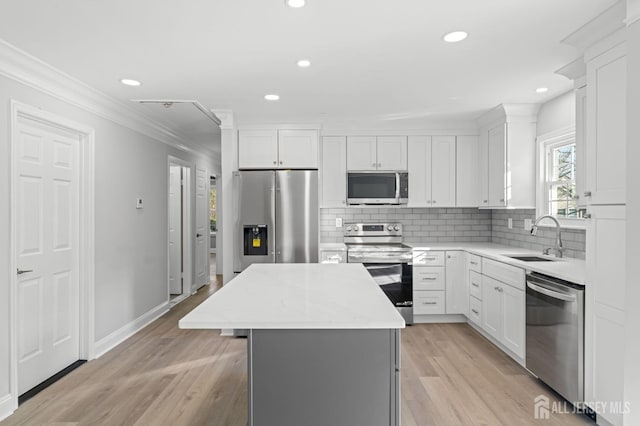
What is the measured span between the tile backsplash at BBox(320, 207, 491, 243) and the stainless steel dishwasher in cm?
205

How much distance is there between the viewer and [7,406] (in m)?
2.42

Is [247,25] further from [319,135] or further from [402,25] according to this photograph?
[319,135]

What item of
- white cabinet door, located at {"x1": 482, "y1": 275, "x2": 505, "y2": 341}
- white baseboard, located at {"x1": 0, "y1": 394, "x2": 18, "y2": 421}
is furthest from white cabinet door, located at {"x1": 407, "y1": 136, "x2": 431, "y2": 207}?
white baseboard, located at {"x1": 0, "y1": 394, "x2": 18, "y2": 421}

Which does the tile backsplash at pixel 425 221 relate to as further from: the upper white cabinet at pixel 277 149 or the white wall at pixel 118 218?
the white wall at pixel 118 218

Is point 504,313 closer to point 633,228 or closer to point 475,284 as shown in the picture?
point 475,284

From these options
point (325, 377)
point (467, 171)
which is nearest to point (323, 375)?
point (325, 377)

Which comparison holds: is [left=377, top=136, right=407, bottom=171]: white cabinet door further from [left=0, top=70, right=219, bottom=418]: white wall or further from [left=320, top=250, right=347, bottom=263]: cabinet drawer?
[left=0, top=70, right=219, bottom=418]: white wall

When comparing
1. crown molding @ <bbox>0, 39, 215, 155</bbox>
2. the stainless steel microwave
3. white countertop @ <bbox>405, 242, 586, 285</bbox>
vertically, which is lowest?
white countertop @ <bbox>405, 242, 586, 285</bbox>

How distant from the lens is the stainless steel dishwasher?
7.75 ft

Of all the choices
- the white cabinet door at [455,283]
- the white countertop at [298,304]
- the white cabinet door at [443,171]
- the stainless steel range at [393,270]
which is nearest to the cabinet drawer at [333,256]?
the stainless steel range at [393,270]

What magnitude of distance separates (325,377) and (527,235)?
336 cm

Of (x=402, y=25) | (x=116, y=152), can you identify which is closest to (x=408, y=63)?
(x=402, y=25)

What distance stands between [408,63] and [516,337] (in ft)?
7.78

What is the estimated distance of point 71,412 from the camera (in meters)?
2.47
